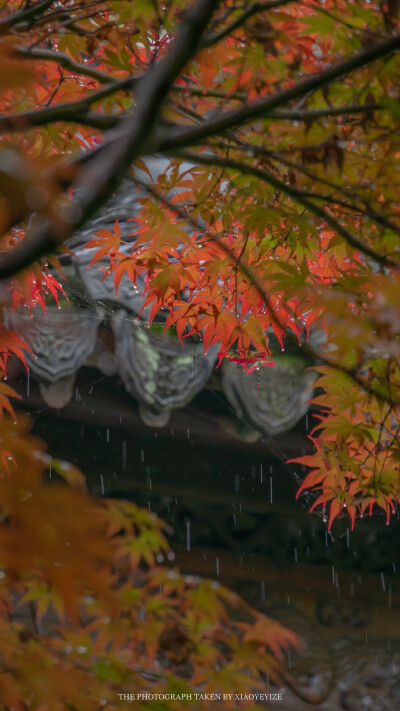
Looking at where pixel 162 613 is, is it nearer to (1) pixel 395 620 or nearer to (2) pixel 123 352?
(2) pixel 123 352

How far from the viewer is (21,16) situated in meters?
1.54

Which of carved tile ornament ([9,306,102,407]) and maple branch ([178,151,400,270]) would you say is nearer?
maple branch ([178,151,400,270])

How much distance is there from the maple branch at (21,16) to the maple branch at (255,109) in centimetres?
64

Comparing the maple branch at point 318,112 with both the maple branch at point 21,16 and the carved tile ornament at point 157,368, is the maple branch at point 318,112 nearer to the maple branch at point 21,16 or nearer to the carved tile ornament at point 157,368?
the maple branch at point 21,16

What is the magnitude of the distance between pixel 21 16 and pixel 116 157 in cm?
84

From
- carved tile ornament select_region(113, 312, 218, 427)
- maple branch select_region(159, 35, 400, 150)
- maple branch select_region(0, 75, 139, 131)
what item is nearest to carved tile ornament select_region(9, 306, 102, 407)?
carved tile ornament select_region(113, 312, 218, 427)

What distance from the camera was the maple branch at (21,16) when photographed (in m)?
1.51

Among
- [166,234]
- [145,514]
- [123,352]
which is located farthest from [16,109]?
[123,352]

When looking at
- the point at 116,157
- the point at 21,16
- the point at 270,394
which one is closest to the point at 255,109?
the point at 116,157

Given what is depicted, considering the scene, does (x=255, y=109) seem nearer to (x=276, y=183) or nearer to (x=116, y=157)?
(x=276, y=183)

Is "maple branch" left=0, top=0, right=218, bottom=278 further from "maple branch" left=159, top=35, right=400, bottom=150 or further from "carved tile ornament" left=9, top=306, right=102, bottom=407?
"carved tile ornament" left=9, top=306, right=102, bottom=407

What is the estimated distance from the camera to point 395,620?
5426 millimetres

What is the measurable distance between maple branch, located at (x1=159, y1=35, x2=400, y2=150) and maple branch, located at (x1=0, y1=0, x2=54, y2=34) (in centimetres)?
64

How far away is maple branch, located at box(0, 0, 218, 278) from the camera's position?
2.95 feet
